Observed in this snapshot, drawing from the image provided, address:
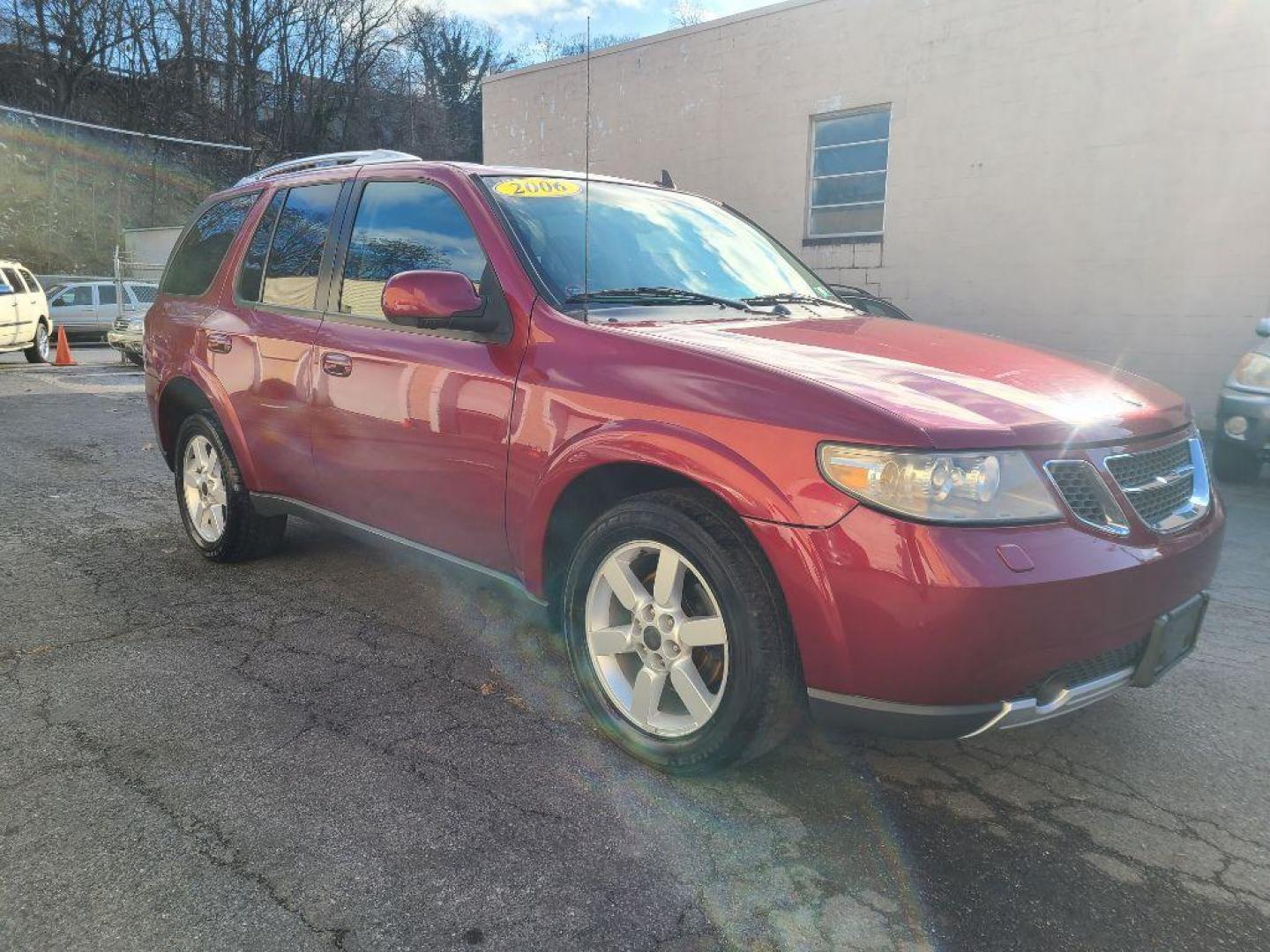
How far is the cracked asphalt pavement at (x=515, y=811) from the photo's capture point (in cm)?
205

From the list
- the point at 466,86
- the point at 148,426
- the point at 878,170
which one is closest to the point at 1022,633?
the point at 148,426

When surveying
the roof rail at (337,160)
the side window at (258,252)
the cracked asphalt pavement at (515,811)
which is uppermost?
the roof rail at (337,160)

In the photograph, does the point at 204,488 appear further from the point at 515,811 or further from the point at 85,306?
the point at 85,306

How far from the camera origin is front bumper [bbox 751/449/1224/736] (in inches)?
82.6

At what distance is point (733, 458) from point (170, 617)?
2712 millimetres

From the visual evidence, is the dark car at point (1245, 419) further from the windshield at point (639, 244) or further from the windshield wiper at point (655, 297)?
the windshield wiper at point (655, 297)

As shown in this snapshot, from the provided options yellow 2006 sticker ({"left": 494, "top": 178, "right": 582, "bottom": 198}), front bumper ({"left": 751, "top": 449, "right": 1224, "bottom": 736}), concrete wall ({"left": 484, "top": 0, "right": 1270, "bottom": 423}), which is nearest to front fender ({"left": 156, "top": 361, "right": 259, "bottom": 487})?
yellow 2006 sticker ({"left": 494, "top": 178, "right": 582, "bottom": 198})

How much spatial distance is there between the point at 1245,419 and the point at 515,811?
A: 6.18 meters

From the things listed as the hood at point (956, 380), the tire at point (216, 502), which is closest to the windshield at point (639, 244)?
the hood at point (956, 380)

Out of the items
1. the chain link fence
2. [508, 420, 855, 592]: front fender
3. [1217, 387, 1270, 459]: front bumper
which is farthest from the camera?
the chain link fence

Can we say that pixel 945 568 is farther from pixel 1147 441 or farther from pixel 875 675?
pixel 1147 441

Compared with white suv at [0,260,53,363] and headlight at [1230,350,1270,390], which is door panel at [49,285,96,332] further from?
headlight at [1230,350,1270,390]

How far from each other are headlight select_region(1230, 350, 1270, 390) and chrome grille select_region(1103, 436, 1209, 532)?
4449 millimetres

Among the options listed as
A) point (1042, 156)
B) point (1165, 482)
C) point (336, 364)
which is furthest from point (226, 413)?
point (1042, 156)
